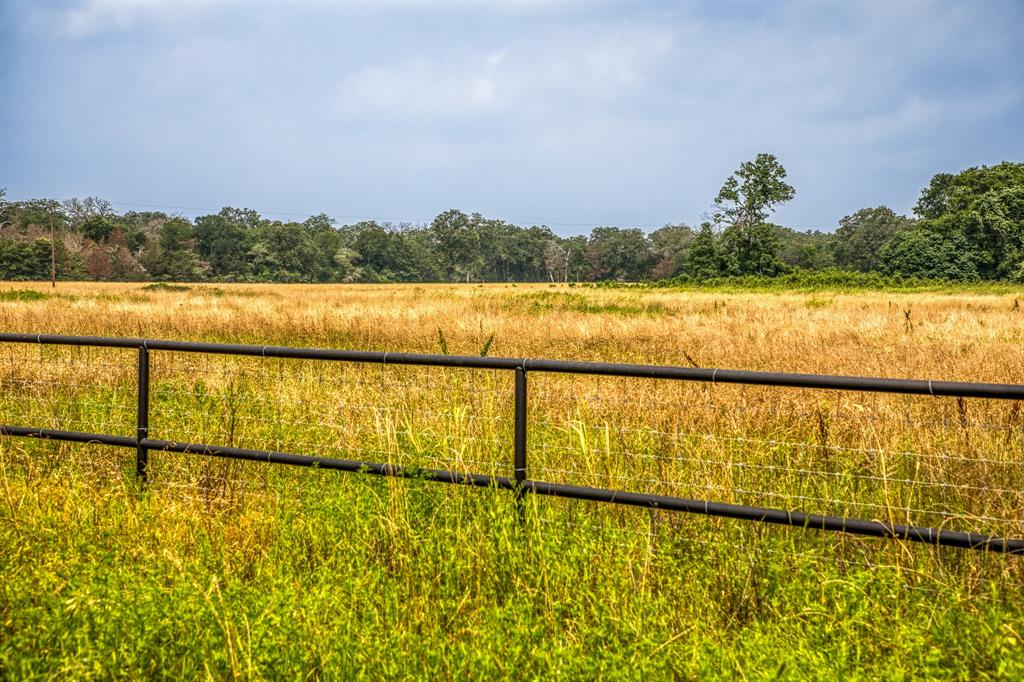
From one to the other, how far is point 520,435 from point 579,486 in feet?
1.41

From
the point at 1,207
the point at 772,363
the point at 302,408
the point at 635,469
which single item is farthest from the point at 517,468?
the point at 1,207

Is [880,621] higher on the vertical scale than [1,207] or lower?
lower

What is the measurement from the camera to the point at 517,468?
466 cm

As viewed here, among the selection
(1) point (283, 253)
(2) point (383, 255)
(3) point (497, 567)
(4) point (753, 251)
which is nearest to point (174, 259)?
(1) point (283, 253)

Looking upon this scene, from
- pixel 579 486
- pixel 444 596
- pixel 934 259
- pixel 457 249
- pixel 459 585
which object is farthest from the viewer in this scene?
pixel 457 249

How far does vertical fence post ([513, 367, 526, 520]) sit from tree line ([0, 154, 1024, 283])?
7086 cm

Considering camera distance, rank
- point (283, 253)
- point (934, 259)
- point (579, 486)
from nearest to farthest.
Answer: point (579, 486), point (934, 259), point (283, 253)

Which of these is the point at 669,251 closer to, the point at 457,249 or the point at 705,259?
the point at 457,249

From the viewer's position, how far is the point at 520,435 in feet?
15.1

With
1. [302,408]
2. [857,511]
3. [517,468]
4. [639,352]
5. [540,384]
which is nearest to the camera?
[517,468]

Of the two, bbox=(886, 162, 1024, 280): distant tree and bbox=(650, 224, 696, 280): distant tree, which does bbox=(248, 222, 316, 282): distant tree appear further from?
bbox=(886, 162, 1024, 280): distant tree

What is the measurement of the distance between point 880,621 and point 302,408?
19.9 feet

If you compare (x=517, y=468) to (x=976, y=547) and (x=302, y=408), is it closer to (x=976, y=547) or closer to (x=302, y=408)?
(x=976, y=547)

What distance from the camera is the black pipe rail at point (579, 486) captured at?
3.80m
